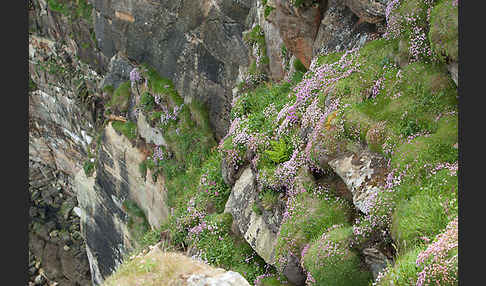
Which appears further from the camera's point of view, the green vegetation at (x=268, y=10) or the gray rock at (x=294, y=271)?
the green vegetation at (x=268, y=10)

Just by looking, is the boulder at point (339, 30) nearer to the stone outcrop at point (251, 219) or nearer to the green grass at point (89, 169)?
the stone outcrop at point (251, 219)

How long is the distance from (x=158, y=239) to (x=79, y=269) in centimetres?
1942

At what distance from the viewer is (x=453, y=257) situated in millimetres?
5707

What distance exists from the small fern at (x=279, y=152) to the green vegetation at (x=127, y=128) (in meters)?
15.5

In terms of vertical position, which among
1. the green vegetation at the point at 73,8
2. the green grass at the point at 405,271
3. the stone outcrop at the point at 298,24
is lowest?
the green grass at the point at 405,271

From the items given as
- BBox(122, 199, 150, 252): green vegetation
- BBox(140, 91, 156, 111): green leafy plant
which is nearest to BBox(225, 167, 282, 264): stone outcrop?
BBox(122, 199, 150, 252): green vegetation

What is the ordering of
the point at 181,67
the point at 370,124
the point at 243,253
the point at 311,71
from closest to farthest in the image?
the point at 370,124, the point at 243,253, the point at 311,71, the point at 181,67

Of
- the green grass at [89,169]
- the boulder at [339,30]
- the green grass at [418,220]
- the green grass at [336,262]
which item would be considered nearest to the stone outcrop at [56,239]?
the green grass at [89,169]

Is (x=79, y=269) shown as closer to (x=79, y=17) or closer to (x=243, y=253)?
(x=79, y=17)

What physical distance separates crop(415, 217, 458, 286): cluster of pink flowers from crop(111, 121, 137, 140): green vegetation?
21.8 m

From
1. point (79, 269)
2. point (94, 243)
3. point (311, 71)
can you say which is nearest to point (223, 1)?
point (311, 71)

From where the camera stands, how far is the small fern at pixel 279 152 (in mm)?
12070

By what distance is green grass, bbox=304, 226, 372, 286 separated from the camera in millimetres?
8250

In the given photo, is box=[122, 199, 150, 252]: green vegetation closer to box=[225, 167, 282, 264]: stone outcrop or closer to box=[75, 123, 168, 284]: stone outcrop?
box=[75, 123, 168, 284]: stone outcrop
